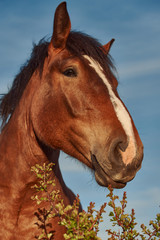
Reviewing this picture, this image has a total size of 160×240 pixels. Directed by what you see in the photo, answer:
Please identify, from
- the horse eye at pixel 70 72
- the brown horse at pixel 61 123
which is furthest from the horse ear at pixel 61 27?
the horse eye at pixel 70 72

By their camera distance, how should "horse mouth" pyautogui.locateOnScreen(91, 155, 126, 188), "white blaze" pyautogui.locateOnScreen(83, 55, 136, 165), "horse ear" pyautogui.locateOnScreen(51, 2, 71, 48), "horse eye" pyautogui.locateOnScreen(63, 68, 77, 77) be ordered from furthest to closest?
"horse ear" pyautogui.locateOnScreen(51, 2, 71, 48)
"horse eye" pyautogui.locateOnScreen(63, 68, 77, 77)
"horse mouth" pyautogui.locateOnScreen(91, 155, 126, 188)
"white blaze" pyautogui.locateOnScreen(83, 55, 136, 165)

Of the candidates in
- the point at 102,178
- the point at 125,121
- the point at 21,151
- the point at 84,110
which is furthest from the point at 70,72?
the point at 102,178

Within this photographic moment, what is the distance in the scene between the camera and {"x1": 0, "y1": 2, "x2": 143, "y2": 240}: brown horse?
3326mm

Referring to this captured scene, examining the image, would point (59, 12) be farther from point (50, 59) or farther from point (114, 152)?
point (114, 152)

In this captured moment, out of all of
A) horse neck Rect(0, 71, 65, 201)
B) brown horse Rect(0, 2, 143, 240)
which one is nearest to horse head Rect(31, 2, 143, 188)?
brown horse Rect(0, 2, 143, 240)

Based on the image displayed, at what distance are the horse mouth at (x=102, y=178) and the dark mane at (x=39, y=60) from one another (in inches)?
48.5

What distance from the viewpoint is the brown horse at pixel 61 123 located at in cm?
333

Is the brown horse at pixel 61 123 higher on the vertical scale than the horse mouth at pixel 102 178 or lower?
higher

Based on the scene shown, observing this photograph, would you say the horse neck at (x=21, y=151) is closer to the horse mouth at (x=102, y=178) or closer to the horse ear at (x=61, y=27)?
the horse ear at (x=61, y=27)

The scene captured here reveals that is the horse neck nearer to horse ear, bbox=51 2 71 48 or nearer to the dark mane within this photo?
the dark mane

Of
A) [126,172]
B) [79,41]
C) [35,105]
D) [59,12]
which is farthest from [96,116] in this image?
[59,12]

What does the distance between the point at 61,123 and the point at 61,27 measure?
1.34 meters

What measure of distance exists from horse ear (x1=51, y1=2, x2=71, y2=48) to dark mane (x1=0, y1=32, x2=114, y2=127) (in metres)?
0.10

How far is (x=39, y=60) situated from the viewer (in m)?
4.50
